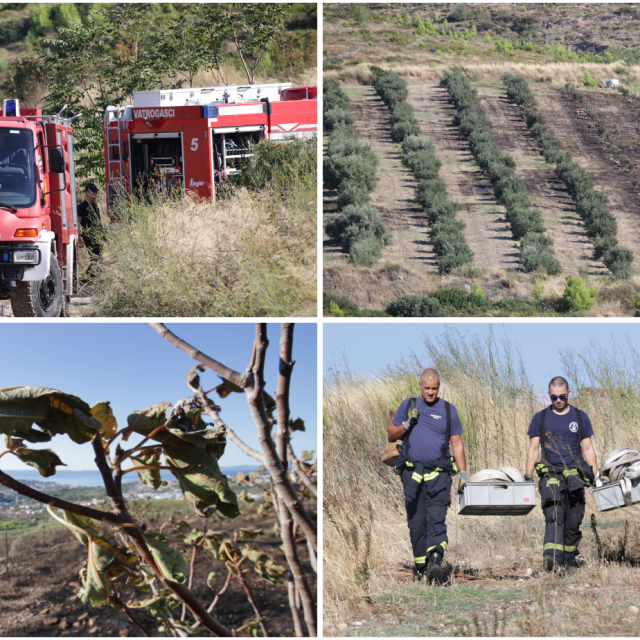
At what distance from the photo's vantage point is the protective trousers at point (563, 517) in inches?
164

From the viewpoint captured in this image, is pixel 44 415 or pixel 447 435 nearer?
pixel 44 415

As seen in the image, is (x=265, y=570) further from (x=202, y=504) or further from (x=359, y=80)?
(x=359, y=80)

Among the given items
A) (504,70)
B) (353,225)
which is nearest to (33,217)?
(353,225)

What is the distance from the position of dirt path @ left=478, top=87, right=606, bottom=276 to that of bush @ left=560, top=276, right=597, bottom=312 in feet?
3.08

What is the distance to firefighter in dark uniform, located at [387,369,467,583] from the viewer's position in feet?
13.2

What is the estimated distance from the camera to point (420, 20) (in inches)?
437

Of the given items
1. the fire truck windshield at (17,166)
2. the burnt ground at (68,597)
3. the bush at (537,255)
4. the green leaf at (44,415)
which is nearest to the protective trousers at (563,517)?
the burnt ground at (68,597)

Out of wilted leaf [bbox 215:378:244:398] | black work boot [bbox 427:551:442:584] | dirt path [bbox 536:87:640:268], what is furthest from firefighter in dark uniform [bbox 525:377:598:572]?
dirt path [bbox 536:87:640:268]

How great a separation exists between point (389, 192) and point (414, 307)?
Answer: 4.35 meters

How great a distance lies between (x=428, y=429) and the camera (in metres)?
4.22

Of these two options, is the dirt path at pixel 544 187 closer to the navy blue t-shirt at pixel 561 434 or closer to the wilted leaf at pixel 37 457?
the navy blue t-shirt at pixel 561 434

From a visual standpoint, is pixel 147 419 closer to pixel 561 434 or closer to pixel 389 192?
pixel 561 434

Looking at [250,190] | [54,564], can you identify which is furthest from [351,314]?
[54,564]

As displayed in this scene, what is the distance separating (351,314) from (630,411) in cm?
401
